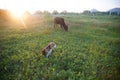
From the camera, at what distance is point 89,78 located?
4281 mm

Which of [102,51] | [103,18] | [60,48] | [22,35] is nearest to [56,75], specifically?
[60,48]

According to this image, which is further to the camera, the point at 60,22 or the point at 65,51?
the point at 60,22

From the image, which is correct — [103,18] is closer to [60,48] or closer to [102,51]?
[102,51]

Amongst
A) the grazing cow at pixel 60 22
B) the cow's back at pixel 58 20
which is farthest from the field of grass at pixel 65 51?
the cow's back at pixel 58 20

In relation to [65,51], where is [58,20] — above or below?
above

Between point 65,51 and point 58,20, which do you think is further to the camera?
point 58,20

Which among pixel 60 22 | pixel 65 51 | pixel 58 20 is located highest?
pixel 58 20

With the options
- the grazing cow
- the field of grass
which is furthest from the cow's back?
the field of grass

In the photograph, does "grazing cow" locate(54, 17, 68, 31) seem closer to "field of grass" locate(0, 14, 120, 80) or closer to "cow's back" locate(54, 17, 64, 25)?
"cow's back" locate(54, 17, 64, 25)

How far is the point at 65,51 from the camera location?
5840 millimetres

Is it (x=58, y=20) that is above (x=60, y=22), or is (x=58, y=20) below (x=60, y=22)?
above

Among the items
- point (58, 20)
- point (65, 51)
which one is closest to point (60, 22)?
point (58, 20)

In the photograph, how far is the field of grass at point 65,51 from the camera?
443 centimetres

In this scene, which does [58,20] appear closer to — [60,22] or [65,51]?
[60,22]
